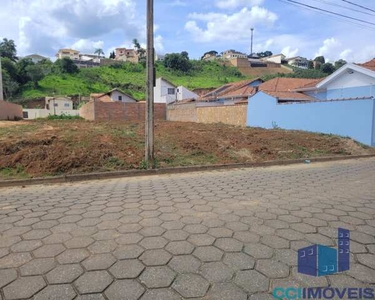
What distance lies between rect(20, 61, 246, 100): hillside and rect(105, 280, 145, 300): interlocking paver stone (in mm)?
42623

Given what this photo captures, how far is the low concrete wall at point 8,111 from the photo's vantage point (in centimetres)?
2136

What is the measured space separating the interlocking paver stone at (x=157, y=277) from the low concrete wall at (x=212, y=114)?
1533 cm

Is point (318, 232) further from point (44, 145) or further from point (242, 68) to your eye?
point (242, 68)

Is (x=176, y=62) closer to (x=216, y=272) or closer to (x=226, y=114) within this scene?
(x=226, y=114)

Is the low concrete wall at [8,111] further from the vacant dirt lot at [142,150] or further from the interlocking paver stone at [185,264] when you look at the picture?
the interlocking paver stone at [185,264]

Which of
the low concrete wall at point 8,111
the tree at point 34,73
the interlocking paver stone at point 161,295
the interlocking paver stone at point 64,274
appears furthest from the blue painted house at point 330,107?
the tree at point 34,73

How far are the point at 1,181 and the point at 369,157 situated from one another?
10.9 m

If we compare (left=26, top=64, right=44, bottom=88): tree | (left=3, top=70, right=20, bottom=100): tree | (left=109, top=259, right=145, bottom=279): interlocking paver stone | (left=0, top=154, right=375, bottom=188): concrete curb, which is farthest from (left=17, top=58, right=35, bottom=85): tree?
(left=109, top=259, right=145, bottom=279): interlocking paver stone

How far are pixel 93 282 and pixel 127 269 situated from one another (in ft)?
0.89

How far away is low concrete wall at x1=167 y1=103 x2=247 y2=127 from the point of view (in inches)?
677

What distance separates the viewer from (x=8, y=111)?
74.7 feet

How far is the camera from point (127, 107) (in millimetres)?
22641

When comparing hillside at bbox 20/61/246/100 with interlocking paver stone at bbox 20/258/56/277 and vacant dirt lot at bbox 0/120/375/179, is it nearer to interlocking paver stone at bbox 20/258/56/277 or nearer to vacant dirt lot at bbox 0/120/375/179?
vacant dirt lot at bbox 0/120/375/179

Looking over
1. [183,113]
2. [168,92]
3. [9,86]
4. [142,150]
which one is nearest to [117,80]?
[168,92]
